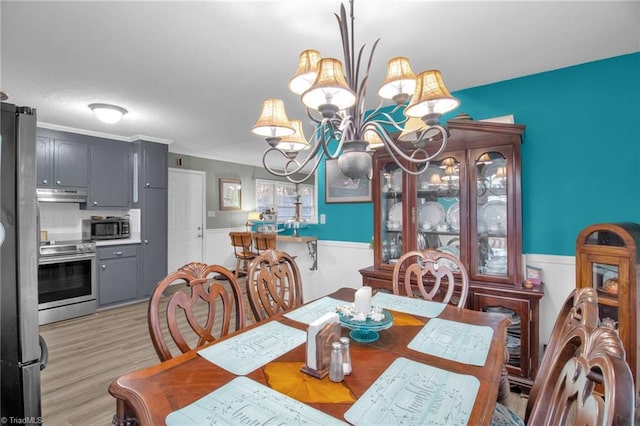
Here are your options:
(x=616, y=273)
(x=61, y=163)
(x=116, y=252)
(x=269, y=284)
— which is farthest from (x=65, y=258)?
(x=616, y=273)

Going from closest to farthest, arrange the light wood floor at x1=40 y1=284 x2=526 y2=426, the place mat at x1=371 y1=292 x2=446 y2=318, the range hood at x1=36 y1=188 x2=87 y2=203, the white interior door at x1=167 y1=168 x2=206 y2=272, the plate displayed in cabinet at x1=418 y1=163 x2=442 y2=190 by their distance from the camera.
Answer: the place mat at x1=371 y1=292 x2=446 y2=318 → the light wood floor at x1=40 y1=284 x2=526 y2=426 → the plate displayed in cabinet at x1=418 y1=163 x2=442 y2=190 → the range hood at x1=36 y1=188 x2=87 y2=203 → the white interior door at x1=167 y1=168 x2=206 y2=272

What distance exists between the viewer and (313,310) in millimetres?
1704

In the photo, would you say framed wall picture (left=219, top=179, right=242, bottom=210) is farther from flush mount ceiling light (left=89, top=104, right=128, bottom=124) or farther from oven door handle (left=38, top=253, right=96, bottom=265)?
flush mount ceiling light (left=89, top=104, right=128, bottom=124)

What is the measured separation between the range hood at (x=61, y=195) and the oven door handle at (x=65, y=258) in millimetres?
712

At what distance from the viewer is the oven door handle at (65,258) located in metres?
3.45

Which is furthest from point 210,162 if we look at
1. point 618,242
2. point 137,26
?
point 618,242

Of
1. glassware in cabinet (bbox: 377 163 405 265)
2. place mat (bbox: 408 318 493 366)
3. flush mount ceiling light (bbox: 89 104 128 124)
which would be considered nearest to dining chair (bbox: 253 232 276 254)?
glassware in cabinet (bbox: 377 163 405 265)

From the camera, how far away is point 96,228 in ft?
13.5

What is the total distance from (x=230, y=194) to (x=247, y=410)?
18.9 feet

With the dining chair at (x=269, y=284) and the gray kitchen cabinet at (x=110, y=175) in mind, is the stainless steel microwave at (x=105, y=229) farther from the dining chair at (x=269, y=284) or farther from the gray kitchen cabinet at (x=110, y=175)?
the dining chair at (x=269, y=284)

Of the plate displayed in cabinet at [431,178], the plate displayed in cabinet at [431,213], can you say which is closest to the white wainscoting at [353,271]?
the plate displayed in cabinet at [431,213]

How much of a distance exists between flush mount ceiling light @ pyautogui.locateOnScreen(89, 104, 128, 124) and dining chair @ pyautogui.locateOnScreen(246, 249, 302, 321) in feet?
8.35

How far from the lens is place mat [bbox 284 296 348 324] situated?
1.58 meters

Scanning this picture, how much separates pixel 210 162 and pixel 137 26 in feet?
13.9
